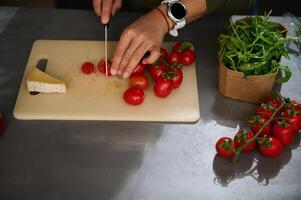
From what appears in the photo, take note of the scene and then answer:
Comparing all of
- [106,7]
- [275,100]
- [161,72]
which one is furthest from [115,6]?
[275,100]

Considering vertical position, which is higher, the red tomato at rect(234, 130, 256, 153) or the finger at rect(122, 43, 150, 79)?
the finger at rect(122, 43, 150, 79)

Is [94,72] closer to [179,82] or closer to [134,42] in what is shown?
[134,42]

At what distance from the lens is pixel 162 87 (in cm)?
125

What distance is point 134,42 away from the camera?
129cm

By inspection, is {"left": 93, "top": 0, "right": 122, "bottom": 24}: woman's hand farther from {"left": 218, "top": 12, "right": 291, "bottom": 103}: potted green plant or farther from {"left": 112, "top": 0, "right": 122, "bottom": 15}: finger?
{"left": 218, "top": 12, "right": 291, "bottom": 103}: potted green plant

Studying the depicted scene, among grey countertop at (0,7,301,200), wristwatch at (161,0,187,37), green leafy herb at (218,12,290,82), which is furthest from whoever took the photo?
wristwatch at (161,0,187,37)

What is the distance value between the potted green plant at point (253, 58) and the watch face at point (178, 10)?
21 cm

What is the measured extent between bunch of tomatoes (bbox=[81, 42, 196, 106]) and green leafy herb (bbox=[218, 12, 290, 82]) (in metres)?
0.17

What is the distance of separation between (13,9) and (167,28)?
0.68m

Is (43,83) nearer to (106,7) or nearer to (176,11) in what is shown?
(106,7)

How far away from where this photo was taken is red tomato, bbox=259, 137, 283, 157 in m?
1.09

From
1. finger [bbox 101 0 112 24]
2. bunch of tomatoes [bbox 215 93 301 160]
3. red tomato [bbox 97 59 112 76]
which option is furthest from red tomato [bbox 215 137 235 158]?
finger [bbox 101 0 112 24]

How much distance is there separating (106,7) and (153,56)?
0.95 ft

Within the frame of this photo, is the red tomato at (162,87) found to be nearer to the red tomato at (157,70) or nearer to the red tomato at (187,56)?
the red tomato at (157,70)
